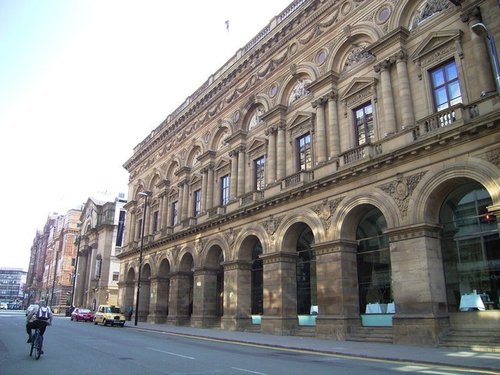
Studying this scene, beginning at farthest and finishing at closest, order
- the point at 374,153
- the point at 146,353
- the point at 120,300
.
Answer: the point at 120,300
the point at 374,153
the point at 146,353

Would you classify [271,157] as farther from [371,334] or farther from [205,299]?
[371,334]

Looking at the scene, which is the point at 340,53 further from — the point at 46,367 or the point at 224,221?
the point at 46,367

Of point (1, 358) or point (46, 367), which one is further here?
point (1, 358)

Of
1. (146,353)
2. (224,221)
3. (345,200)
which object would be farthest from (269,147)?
(146,353)

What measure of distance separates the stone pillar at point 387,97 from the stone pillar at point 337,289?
6.13 metres

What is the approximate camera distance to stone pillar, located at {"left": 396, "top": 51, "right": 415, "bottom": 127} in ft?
68.0

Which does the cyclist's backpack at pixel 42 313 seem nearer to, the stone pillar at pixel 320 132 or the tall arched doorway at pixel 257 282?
the stone pillar at pixel 320 132

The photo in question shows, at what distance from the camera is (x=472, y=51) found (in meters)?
18.7

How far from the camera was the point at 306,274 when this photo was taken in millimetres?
26062

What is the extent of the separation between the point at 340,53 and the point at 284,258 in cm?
1262

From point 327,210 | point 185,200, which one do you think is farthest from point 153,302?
point 327,210

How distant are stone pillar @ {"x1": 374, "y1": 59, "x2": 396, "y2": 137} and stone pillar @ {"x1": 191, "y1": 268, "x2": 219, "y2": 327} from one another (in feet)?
60.0

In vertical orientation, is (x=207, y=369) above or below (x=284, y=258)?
below

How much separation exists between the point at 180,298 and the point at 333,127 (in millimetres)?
21000
